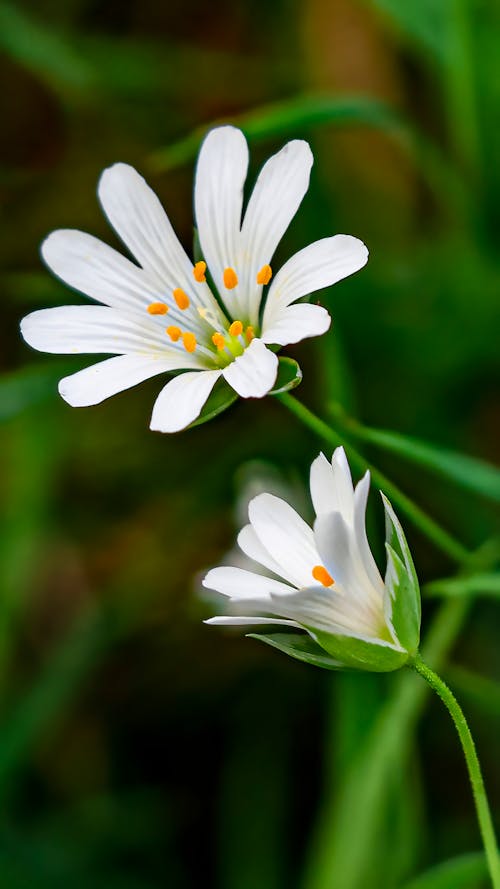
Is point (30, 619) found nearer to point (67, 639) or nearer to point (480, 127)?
point (67, 639)

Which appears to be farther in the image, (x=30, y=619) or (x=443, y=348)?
(x=30, y=619)

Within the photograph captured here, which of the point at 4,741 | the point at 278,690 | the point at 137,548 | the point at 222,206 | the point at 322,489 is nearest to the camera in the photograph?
the point at 322,489

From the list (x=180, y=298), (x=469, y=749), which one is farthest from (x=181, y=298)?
(x=469, y=749)

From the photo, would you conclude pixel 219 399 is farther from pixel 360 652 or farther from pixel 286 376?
pixel 360 652

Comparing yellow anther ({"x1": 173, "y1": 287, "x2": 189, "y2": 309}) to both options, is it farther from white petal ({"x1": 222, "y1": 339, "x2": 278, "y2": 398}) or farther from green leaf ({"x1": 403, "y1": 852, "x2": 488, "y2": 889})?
green leaf ({"x1": 403, "y1": 852, "x2": 488, "y2": 889})

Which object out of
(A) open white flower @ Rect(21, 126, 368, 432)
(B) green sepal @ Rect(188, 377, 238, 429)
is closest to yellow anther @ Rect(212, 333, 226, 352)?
(A) open white flower @ Rect(21, 126, 368, 432)

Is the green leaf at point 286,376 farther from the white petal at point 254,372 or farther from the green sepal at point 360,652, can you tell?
the green sepal at point 360,652

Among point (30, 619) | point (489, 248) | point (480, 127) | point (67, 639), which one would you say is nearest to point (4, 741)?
point (67, 639)

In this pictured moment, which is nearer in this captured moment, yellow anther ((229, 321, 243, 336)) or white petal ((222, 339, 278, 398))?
white petal ((222, 339, 278, 398))
